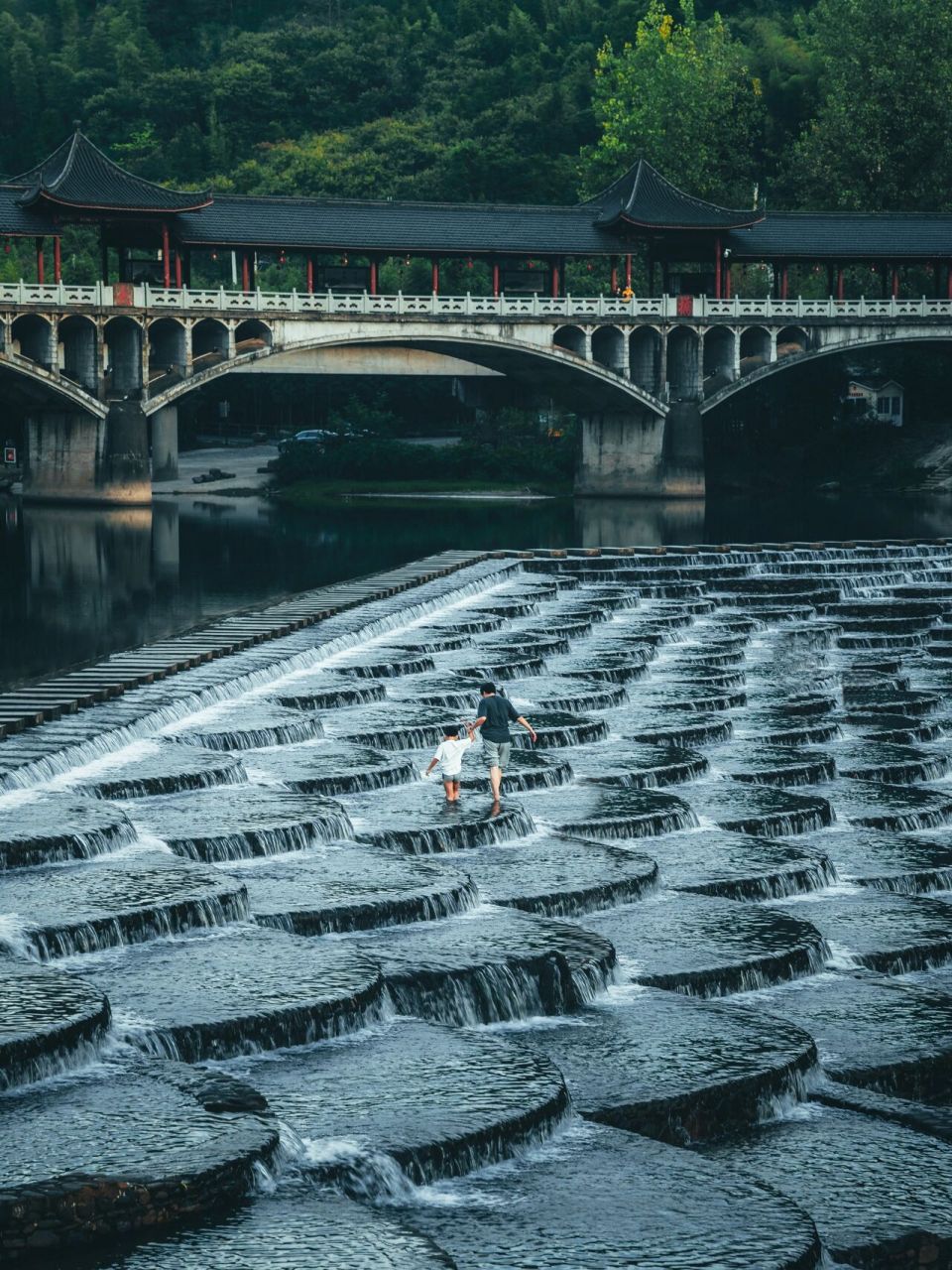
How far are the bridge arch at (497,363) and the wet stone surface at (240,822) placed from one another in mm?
55093

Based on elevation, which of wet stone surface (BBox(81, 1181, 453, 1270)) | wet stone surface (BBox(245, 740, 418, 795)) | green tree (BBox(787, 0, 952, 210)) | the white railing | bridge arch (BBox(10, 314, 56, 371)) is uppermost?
green tree (BBox(787, 0, 952, 210))

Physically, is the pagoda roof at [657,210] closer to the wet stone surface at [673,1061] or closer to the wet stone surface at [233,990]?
the wet stone surface at [233,990]

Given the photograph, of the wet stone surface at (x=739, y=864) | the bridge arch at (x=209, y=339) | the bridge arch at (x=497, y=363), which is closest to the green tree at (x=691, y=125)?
the bridge arch at (x=497, y=363)

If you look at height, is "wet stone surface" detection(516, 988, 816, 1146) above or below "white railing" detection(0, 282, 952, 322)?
below

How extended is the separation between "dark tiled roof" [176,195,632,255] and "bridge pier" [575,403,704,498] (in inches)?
344

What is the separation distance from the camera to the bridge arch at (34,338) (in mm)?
80738

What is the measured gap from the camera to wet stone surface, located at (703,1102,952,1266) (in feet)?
53.4

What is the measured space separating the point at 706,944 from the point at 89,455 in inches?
2556

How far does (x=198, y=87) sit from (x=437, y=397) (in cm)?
4603

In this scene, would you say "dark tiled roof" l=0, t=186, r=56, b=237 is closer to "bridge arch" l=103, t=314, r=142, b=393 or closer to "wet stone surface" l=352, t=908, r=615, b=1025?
"bridge arch" l=103, t=314, r=142, b=393

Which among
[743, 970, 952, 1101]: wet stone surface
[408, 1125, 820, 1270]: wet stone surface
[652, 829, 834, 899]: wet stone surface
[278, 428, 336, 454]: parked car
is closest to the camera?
[408, 1125, 820, 1270]: wet stone surface

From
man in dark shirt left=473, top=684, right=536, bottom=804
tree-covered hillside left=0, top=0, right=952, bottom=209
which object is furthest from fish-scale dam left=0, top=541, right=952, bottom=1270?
tree-covered hillside left=0, top=0, right=952, bottom=209

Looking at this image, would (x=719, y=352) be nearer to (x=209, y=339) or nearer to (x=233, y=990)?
(x=209, y=339)

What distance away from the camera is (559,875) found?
85.6 ft
